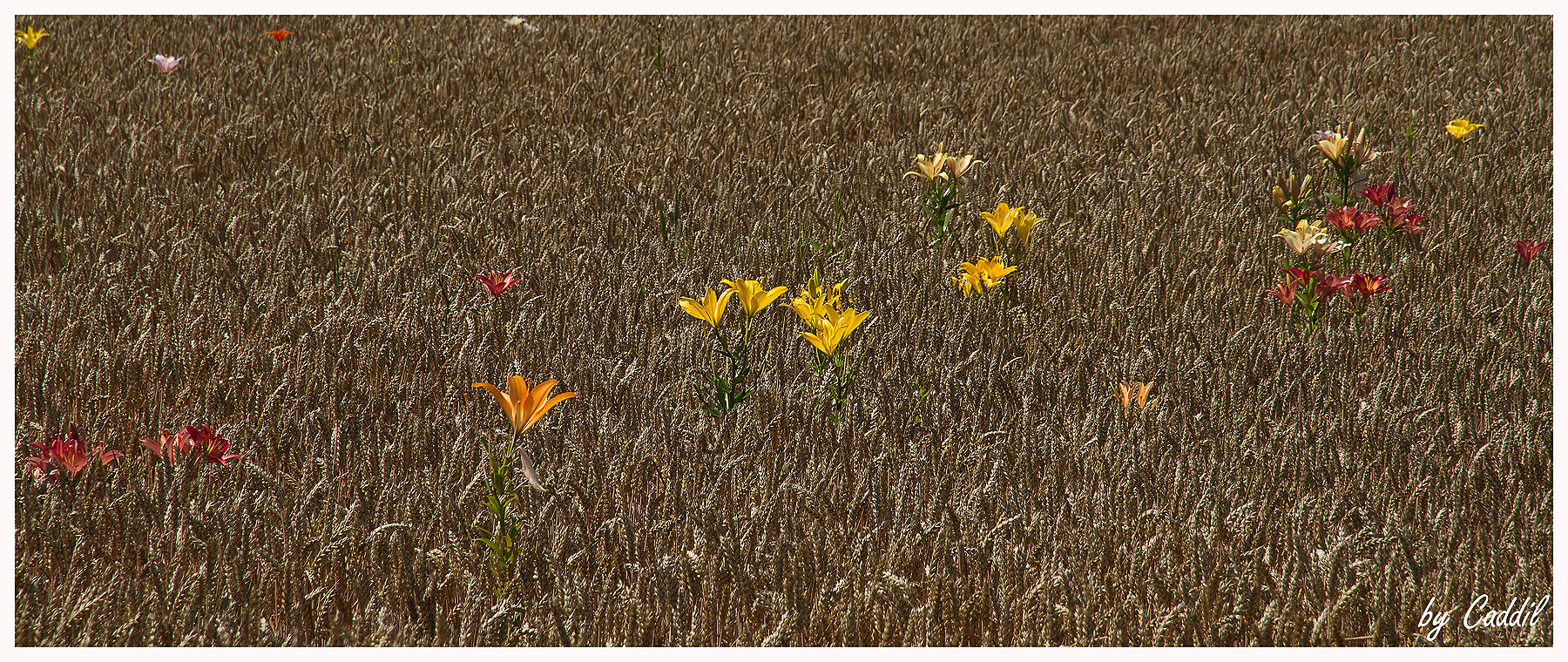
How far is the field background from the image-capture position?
1632 millimetres

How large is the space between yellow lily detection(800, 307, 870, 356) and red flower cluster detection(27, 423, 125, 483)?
128cm

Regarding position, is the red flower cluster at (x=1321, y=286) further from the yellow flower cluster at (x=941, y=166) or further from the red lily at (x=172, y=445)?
the red lily at (x=172, y=445)

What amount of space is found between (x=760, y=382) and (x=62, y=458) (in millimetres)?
1275

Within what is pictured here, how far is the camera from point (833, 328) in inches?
88.0

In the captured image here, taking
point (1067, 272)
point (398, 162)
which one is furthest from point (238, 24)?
point (1067, 272)

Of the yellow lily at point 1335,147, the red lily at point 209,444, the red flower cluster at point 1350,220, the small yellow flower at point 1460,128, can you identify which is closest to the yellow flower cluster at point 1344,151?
the yellow lily at point 1335,147

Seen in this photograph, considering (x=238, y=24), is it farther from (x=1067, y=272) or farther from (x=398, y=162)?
(x=1067, y=272)

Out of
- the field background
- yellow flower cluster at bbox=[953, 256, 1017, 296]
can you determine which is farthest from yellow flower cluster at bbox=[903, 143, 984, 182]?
yellow flower cluster at bbox=[953, 256, 1017, 296]

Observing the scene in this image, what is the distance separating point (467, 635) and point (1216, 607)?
1.08 meters

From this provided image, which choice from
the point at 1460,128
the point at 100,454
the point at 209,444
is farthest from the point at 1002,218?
the point at 1460,128

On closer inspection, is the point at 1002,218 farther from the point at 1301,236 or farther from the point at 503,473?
the point at 503,473

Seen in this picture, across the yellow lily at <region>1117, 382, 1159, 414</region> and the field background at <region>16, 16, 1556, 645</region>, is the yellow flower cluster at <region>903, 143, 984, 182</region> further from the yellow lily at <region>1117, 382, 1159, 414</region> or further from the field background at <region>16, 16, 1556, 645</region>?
the yellow lily at <region>1117, 382, 1159, 414</region>

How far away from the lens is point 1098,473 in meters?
1.97

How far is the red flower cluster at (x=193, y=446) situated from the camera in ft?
6.00
